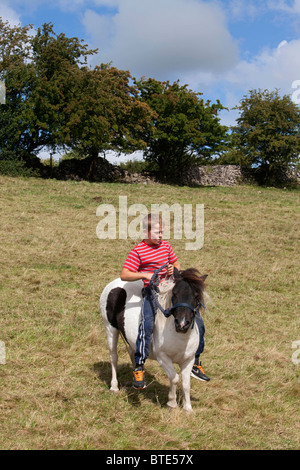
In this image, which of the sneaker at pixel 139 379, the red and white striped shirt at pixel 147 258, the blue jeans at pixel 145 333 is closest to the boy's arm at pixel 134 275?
the red and white striped shirt at pixel 147 258

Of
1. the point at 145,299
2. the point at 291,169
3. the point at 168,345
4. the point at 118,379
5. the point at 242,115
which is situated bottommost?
the point at 118,379

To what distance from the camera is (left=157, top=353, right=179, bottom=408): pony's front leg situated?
4.90 metres

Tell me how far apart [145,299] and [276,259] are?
981 centimetres

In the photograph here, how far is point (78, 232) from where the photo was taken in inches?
635

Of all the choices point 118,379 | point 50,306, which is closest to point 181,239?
point 50,306

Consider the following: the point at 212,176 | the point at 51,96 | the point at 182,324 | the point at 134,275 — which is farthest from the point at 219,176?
the point at 182,324

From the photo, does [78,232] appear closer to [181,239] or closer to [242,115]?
[181,239]

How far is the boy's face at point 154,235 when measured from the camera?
5.16 meters

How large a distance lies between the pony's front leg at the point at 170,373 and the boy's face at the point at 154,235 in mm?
1383

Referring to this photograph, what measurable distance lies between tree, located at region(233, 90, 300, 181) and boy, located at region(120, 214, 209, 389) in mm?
37831

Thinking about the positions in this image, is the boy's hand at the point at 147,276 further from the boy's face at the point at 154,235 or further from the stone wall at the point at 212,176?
the stone wall at the point at 212,176

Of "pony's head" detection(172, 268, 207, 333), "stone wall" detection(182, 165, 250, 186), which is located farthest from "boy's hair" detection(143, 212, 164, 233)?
"stone wall" detection(182, 165, 250, 186)
